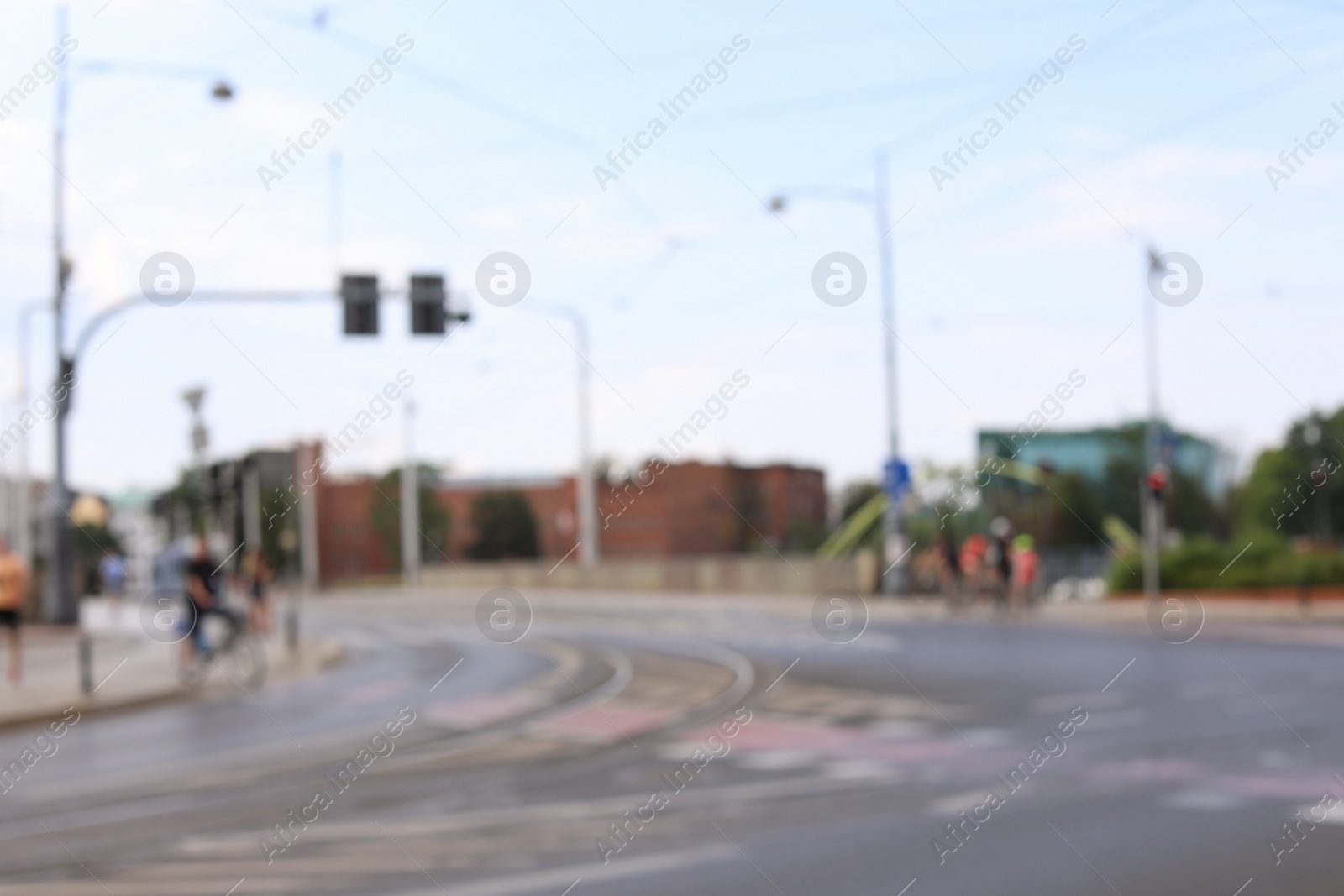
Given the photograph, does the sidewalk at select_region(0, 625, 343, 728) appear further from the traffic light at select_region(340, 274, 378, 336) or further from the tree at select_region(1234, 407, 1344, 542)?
the tree at select_region(1234, 407, 1344, 542)

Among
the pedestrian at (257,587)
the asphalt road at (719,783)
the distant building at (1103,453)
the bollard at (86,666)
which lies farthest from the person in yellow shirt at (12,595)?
the distant building at (1103,453)

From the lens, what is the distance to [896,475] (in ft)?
115

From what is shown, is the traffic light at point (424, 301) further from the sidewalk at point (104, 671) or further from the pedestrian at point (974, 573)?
the pedestrian at point (974, 573)

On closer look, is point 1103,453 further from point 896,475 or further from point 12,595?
point 12,595

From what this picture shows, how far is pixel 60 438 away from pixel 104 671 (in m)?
5.32

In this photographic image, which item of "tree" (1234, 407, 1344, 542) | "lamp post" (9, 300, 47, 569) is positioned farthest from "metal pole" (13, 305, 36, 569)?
"tree" (1234, 407, 1344, 542)

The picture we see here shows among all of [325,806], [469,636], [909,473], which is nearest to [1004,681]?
[325,806]

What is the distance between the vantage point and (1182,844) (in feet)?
24.6

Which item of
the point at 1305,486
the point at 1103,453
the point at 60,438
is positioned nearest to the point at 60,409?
the point at 60,438

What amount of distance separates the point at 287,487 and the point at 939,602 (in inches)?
625

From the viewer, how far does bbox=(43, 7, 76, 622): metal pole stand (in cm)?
2295

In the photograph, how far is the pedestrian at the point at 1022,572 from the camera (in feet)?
101

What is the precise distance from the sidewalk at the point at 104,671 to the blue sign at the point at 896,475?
14.1 metres

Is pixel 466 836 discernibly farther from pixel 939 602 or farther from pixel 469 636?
pixel 939 602
